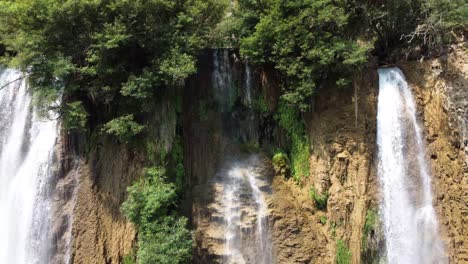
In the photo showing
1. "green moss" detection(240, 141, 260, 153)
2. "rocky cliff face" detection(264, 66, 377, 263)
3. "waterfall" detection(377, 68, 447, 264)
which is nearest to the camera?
"waterfall" detection(377, 68, 447, 264)

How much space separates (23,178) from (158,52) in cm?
741

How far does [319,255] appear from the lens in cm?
1419

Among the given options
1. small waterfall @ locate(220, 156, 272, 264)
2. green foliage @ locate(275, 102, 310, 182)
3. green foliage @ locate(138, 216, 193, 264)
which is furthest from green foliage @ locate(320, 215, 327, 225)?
green foliage @ locate(138, 216, 193, 264)

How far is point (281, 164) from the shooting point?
51.8 ft

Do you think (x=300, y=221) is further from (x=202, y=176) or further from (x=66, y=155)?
(x=66, y=155)

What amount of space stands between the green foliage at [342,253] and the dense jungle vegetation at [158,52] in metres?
2.95

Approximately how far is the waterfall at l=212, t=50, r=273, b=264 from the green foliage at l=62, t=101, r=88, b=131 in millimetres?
5234

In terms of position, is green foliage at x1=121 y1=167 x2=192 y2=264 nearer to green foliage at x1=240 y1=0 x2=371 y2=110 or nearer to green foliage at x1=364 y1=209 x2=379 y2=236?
green foliage at x1=240 y1=0 x2=371 y2=110

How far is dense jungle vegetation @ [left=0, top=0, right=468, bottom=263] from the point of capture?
14.4 m

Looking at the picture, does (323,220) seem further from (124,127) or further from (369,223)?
(124,127)

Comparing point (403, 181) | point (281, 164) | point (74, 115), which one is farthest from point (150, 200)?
point (403, 181)

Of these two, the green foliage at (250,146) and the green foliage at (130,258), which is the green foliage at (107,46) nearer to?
the green foliage at (250,146)

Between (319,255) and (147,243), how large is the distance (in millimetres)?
5788

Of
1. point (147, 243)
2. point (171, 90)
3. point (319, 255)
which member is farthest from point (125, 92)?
point (319, 255)
